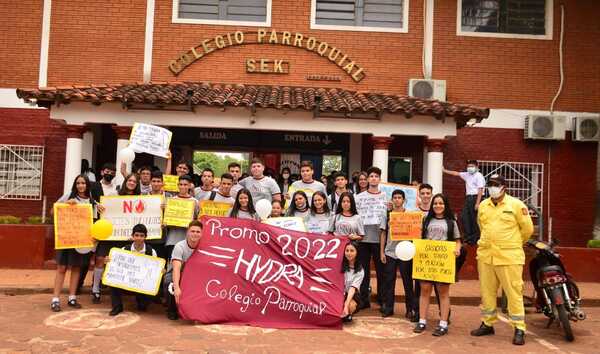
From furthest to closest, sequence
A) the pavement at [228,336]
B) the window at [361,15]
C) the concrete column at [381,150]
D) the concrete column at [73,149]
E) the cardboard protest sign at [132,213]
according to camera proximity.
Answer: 1. the window at [361,15]
2. the concrete column at [381,150]
3. the concrete column at [73,149]
4. the cardboard protest sign at [132,213]
5. the pavement at [228,336]

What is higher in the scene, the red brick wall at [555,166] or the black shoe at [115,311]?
the red brick wall at [555,166]

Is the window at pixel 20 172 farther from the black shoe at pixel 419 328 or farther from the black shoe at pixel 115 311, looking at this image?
the black shoe at pixel 419 328

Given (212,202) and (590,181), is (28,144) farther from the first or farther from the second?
(590,181)

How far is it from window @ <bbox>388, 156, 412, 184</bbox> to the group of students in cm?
484

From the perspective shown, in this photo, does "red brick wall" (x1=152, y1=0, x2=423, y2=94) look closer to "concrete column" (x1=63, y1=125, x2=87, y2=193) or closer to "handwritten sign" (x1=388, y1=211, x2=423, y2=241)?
"concrete column" (x1=63, y1=125, x2=87, y2=193)

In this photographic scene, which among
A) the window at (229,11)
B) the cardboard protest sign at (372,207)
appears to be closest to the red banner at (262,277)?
the cardboard protest sign at (372,207)

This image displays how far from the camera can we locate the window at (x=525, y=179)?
11.8m

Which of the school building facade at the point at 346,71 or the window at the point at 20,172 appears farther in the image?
the school building facade at the point at 346,71

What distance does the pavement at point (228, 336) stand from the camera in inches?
195

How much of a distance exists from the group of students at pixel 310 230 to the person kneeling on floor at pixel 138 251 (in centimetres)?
1

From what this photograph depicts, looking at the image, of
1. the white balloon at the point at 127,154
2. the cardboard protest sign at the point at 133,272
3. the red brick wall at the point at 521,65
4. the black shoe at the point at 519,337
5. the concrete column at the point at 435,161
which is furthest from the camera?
the red brick wall at the point at 521,65

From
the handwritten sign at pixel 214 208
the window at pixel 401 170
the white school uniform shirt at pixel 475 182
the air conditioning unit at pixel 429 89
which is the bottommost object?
the handwritten sign at pixel 214 208

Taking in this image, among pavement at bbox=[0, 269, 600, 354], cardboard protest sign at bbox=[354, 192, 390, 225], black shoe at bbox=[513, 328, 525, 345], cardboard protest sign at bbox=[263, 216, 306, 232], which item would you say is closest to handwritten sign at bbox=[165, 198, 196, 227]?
cardboard protest sign at bbox=[263, 216, 306, 232]

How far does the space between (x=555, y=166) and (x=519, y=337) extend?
7.69 metres
